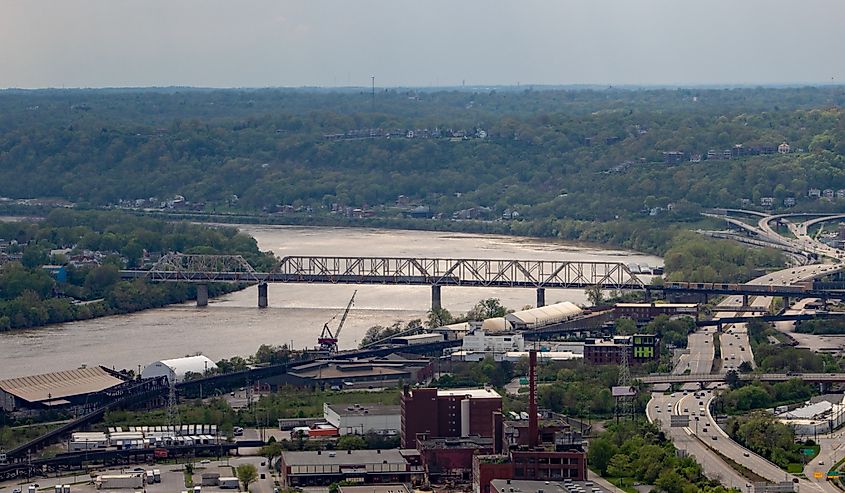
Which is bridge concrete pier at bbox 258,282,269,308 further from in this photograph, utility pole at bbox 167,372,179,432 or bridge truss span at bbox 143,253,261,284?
utility pole at bbox 167,372,179,432

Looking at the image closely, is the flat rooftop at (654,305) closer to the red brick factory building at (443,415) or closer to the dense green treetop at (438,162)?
the red brick factory building at (443,415)

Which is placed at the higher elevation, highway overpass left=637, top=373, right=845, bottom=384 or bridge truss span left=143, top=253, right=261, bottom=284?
highway overpass left=637, top=373, right=845, bottom=384

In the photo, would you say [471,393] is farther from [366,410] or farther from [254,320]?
[254,320]

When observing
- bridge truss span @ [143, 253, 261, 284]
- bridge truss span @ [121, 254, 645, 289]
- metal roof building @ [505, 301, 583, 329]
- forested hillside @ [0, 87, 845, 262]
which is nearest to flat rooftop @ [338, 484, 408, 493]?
metal roof building @ [505, 301, 583, 329]

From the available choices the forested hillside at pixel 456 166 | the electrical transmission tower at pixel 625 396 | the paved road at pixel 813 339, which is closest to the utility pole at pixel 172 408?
the electrical transmission tower at pixel 625 396

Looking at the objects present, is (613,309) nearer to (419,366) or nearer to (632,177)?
(419,366)

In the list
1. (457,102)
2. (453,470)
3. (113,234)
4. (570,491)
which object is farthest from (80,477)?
(457,102)

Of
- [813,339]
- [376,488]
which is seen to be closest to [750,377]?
[813,339]
